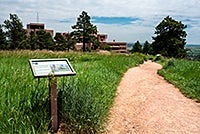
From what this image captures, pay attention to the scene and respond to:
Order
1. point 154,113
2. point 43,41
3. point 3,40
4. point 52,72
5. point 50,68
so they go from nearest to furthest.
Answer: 1. point 52,72
2. point 50,68
3. point 154,113
4. point 3,40
5. point 43,41

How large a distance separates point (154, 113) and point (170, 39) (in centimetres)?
4116

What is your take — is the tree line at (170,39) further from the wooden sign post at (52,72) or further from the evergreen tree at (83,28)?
the wooden sign post at (52,72)

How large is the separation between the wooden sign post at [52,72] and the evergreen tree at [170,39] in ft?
138

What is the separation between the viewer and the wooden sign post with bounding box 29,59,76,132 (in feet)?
13.3

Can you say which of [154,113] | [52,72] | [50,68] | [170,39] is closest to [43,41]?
[170,39]

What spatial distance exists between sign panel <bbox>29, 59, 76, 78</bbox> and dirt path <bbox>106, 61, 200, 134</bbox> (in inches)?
54.3

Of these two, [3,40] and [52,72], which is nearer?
[52,72]

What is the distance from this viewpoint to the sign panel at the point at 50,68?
4062 mm

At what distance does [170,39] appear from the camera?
45.4 metres

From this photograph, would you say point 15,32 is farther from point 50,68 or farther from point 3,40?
point 50,68

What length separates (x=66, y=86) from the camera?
5164mm

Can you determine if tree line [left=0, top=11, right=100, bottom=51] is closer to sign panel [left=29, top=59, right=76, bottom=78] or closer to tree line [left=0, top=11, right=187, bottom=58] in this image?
tree line [left=0, top=11, right=187, bottom=58]

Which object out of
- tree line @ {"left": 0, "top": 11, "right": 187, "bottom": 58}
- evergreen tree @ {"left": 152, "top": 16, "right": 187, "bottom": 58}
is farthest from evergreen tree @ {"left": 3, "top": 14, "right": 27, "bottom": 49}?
evergreen tree @ {"left": 152, "top": 16, "right": 187, "bottom": 58}

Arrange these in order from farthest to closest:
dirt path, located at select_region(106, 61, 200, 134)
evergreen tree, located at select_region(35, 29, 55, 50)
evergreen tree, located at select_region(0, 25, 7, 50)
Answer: evergreen tree, located at select_region(35, 29, 55, 50), evergreen tree, located at select_region(0, 25, 7, 50), dirt path, located at select_region(106, 61, 200, 134)
